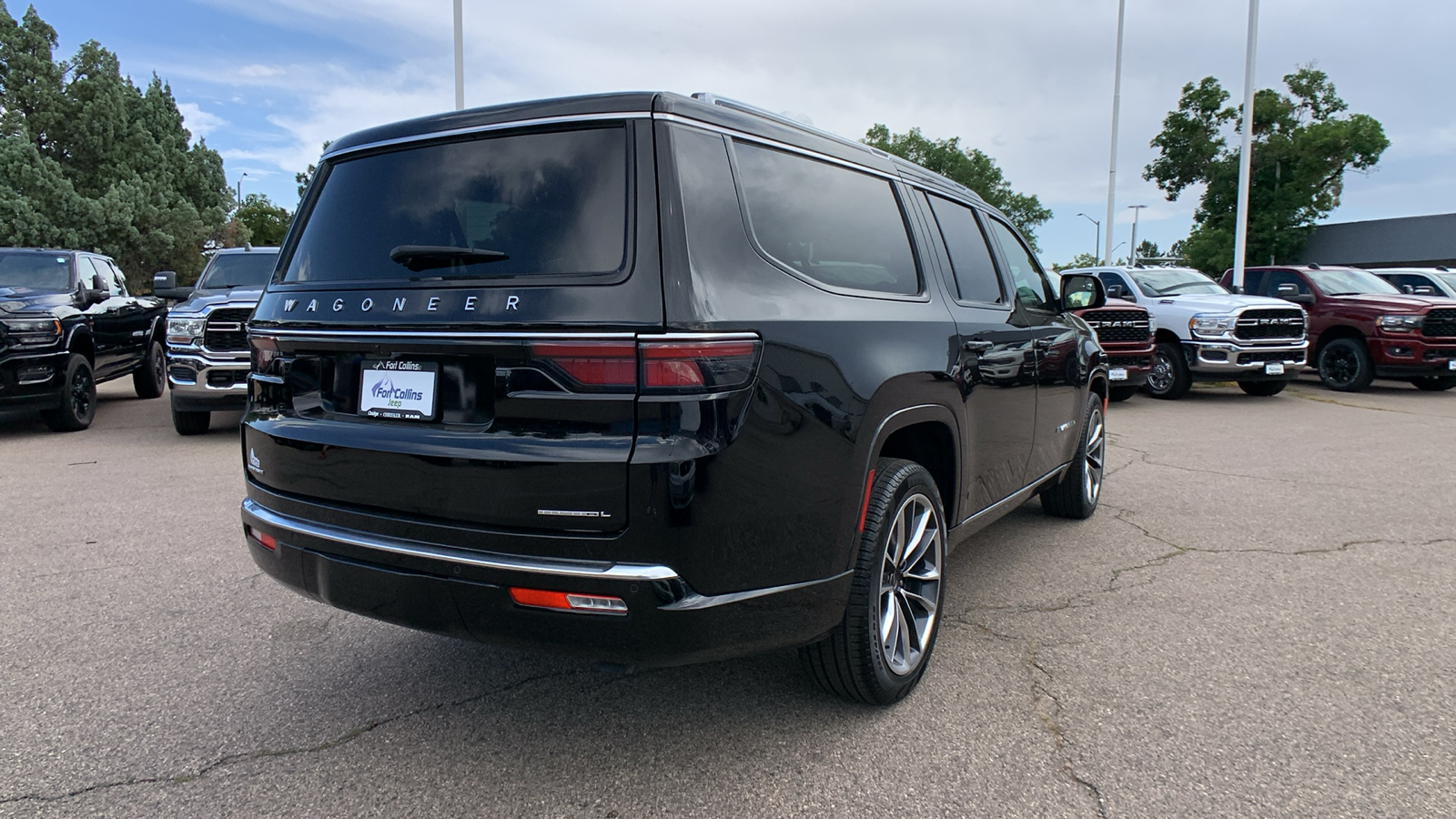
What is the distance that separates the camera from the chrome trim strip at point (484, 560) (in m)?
2.24

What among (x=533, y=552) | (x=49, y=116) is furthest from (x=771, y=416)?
(x=49, y=116)

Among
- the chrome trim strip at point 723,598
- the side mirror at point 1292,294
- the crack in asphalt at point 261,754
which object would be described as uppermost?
the side mirror at point 1292,294

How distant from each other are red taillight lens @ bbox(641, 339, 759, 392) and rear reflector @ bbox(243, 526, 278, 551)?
1395 millimetres

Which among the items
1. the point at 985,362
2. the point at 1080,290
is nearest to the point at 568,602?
the point at 985,362

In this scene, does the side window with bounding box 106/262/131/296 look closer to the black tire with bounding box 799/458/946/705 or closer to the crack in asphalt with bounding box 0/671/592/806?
the crack in asphalt with bounding box 0/671/592/806

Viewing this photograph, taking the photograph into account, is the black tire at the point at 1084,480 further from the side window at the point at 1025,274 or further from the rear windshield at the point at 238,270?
the rear windshield at the point at 238,270

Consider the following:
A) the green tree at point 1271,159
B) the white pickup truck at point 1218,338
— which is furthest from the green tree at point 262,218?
the white pickup truck at point 1218,338

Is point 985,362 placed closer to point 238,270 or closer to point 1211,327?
point 238,270

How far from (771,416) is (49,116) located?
46.1m

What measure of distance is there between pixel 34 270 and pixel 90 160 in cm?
3611

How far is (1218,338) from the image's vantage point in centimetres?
1229

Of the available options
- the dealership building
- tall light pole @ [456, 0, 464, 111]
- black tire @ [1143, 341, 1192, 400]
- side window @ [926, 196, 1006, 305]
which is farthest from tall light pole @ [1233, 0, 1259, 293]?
the dealership building

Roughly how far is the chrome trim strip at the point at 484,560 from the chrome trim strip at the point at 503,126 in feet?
3.79

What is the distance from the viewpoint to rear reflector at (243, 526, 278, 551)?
9.25ft
